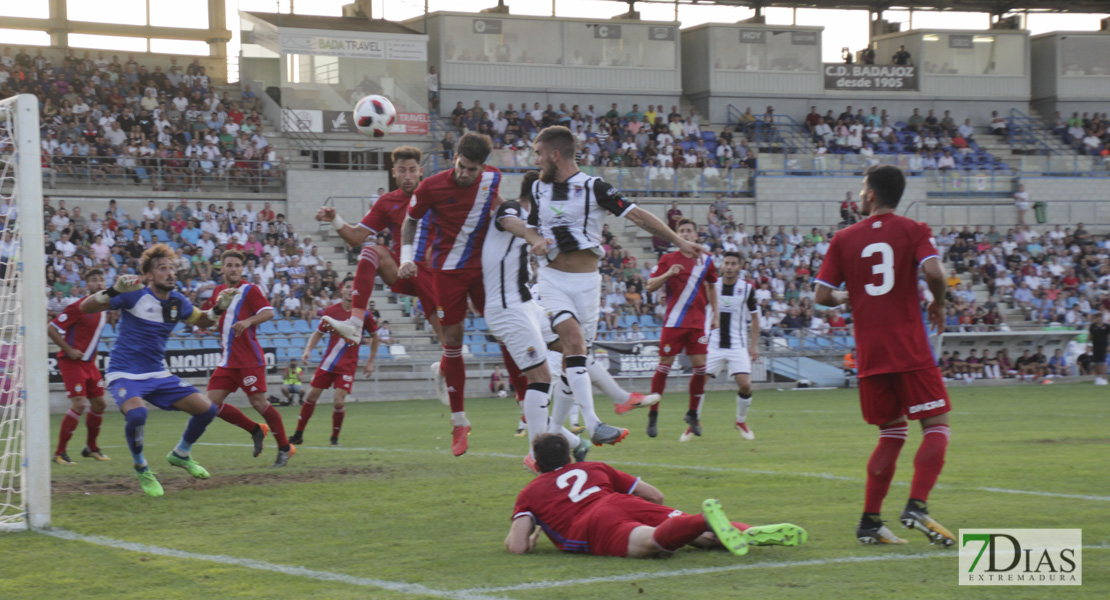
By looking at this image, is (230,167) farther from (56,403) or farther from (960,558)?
(960,558)

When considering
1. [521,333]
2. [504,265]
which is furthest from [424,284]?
[521,333]

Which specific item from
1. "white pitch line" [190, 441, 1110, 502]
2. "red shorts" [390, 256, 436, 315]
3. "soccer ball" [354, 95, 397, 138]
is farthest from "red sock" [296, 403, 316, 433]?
"red shorts" [390, 256, 436, 315]

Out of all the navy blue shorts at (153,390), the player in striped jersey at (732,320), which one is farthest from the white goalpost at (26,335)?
the player in striped jersey at (732,320)

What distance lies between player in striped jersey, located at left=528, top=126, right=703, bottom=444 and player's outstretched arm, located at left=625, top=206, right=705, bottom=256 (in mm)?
160

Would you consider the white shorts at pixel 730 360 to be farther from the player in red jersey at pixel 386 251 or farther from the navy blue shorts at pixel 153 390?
the navy blue shorts at pixel 153 390

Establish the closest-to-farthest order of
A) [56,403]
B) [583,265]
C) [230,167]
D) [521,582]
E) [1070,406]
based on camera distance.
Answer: [521,582] < [583,265] < [1070,406] < [56,403] < [230,167]

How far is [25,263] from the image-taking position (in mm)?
7449

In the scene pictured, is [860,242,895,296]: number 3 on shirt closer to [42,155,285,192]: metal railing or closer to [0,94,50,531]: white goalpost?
[0,94,50,531]: white goalpost

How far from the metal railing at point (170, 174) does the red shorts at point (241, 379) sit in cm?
2036

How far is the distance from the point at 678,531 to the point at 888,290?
183 cm

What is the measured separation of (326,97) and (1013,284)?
22.7 meters

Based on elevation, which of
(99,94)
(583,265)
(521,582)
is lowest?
(521,582)

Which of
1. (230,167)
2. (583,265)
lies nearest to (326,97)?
(230,167)

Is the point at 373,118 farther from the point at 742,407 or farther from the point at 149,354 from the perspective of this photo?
the point at 742,407
